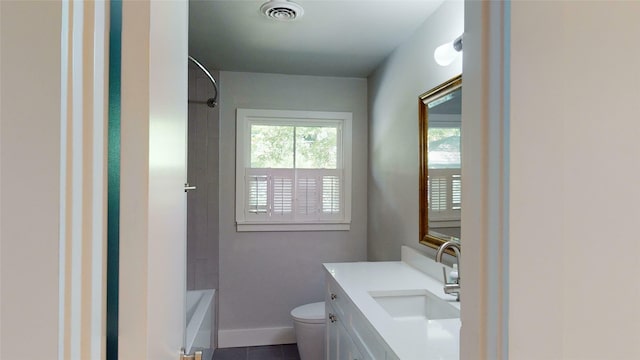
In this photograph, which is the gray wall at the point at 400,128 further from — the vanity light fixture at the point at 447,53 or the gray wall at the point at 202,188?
the gray wall at the point at 202,188

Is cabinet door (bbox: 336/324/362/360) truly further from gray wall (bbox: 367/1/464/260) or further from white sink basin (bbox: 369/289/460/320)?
gray wall (bbox: 367/1/464/260)

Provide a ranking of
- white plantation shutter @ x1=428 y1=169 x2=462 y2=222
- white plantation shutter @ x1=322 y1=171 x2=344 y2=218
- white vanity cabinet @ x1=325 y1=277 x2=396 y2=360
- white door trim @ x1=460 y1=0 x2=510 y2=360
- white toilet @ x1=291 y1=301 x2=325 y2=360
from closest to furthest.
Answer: white door trim @ x1=460 y1=0 x2=510 y2=360
white vanity cabinet @ x1=325 y1=277 x2=396 y2=360
white plantation shutter @ x1=428 y1=169 x2=462 y2=222
white toilet @ x1=291 y1=301 x2=325 y2=360
white plantation shutter @ x1=322 y1=171 x2=344 y2=218

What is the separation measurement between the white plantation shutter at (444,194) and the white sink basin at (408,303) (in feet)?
1.40

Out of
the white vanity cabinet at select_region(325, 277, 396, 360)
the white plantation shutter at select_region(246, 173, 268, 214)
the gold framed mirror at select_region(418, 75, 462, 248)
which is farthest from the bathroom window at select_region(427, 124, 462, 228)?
the white plantation shutter at select_region(246, 173, 268, 214)

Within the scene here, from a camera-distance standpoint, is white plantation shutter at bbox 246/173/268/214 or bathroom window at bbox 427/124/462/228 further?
white plantation shutter at bbox 246/173/268/214

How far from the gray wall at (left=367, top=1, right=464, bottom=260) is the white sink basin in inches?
14.9

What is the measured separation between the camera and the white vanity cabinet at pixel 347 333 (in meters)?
1.36

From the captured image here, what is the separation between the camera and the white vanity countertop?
3.80ft

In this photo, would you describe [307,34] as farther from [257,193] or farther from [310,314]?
[310,314]

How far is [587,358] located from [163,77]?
90 cm

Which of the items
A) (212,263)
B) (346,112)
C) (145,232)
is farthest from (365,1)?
(212,263)

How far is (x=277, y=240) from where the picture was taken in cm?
326

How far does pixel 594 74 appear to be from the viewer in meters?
0.61

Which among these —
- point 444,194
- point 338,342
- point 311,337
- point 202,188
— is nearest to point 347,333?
point 338,342
